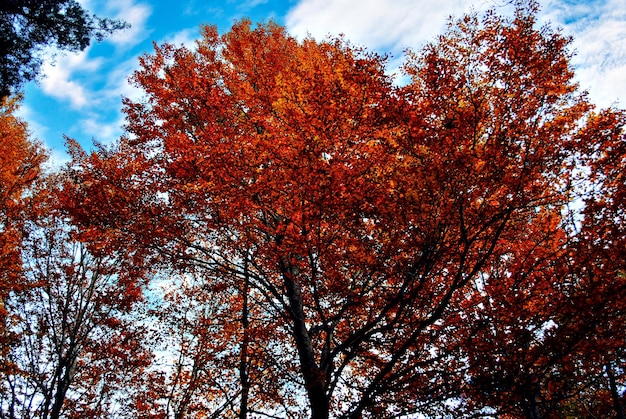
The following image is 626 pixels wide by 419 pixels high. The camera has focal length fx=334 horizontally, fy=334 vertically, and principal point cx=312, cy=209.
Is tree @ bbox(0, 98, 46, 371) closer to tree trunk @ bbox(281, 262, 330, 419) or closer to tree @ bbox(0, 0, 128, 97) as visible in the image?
tree @ bbox(0, 0, 128, 97)

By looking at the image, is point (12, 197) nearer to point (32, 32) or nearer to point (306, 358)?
point (32, 32)

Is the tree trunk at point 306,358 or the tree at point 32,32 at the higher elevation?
the tree at point 32,32

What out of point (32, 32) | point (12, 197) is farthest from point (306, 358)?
point (12, 197)

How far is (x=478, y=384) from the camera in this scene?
4.86 metres

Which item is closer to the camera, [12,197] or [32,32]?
[32,32]

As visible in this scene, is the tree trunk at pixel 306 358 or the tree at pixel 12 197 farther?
the tree at pixel 12 197

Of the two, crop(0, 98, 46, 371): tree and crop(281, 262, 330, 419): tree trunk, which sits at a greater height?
crop(0, 98, 46, 371): tree

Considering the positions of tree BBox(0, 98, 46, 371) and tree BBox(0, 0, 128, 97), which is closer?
tree BBox(0, 0, 128, 97)

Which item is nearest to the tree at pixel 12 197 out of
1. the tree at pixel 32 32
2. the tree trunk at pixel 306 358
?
the tree at pixel 32 32

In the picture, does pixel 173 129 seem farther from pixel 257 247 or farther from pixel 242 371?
pixel 242 371

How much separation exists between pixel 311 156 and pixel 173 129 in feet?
18.1

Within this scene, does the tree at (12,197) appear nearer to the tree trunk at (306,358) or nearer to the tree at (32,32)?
the tree at (32,32)

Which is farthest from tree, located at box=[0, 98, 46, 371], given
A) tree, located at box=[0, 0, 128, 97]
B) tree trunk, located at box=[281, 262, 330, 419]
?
tree trunk, located at box=[281, 262, 330, 419]

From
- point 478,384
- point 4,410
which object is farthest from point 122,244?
point 478,384
